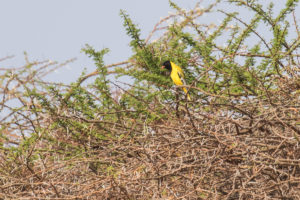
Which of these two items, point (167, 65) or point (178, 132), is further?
point (167, 65)

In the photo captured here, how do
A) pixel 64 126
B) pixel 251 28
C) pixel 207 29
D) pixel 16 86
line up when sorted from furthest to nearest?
1. pixel 16 86
2. pixel 207 29
3. pixel 64 126
4. pixel 251 28

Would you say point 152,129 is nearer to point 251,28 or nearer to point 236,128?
point 236,128

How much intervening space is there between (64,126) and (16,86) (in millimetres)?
2353

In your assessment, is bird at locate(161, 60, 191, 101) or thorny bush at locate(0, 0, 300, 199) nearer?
thorny bush at locate(0, 0, 300, 199)

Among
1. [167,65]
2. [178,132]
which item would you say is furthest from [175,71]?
[178,132]

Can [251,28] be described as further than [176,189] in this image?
Yes

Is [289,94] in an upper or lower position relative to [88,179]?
upper

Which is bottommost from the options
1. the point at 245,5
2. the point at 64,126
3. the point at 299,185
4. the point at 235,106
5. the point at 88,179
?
the point at 299,185

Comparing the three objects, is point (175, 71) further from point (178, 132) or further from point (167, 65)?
point (178, 132)

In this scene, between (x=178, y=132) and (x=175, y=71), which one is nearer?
(x=178, y=132)

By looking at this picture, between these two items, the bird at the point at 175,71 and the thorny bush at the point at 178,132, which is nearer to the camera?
the thorny bush at the point at 178,132

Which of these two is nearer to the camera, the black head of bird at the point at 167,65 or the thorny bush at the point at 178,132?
the thorny bush at the point at 178,132

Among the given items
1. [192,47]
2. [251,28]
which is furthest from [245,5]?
[192,47]

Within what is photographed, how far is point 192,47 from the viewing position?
4.80 m
